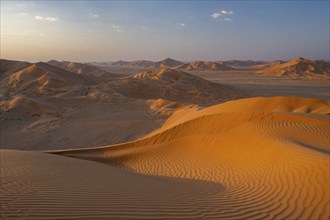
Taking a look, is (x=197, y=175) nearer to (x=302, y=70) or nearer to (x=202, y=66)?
(x=302, y=70)

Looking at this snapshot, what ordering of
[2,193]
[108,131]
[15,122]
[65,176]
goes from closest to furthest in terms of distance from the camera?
[2,193], [65,176], [108,131], [15,122]

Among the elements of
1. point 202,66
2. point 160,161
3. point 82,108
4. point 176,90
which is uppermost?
point 202,66

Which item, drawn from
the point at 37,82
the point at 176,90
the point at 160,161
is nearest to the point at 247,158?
the point at 160,161

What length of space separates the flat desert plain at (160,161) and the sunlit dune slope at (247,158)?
30 mm

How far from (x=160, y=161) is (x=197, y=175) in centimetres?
227

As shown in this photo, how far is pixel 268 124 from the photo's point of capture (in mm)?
11023

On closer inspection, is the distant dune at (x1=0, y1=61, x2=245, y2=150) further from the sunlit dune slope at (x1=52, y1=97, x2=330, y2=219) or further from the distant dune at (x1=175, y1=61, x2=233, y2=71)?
the distant dune at (x1=175, y1=61, x2=233, y2=71)

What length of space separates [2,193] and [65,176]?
1.73 metres

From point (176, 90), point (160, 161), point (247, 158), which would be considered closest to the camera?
point (247, 158)

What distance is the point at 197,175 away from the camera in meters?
8.26

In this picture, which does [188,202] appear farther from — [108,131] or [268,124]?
[108,131]

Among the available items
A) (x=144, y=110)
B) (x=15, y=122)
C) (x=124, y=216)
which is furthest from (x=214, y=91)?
(x=124, y=216)

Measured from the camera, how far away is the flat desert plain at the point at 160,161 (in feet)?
14.9

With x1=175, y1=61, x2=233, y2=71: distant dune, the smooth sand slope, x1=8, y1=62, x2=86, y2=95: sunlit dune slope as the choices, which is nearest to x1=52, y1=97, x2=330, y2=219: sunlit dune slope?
the smooth sand slope
